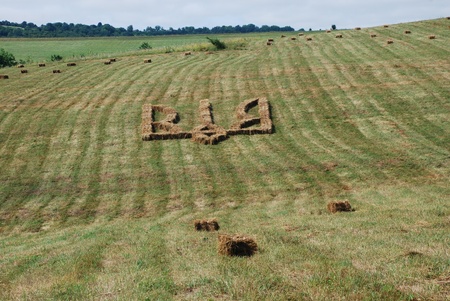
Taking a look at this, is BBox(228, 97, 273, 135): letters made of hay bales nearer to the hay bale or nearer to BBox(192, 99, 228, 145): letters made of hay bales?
BBox(192, 99, 228, 145): letters made of hay bales

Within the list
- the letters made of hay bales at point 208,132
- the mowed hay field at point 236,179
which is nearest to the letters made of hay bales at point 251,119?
the mowed hay field at point 236,179

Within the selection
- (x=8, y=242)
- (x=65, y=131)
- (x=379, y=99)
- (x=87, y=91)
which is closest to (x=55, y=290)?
(x=8, y=242)

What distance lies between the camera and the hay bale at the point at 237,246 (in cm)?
1175

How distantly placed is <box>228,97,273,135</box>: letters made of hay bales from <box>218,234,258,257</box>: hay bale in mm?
19530

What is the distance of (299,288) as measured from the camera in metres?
9.02

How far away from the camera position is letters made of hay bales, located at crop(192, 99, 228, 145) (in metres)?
29.9

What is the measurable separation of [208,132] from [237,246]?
19430mm

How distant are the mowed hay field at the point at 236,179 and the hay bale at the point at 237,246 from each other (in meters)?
0.38

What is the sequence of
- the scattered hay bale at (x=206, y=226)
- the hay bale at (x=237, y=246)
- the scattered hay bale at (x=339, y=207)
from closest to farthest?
the hay bale at (x=237, y=246) < the scattered hay bale at (x=206, y=226) < the scattered hay bale at (x=339, y=207)

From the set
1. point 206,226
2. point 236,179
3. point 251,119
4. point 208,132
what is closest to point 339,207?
point 206,226

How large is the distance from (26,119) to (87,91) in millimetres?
7803

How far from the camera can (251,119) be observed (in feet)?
107

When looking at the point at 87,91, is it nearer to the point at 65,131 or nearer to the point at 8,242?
the point at 65,131

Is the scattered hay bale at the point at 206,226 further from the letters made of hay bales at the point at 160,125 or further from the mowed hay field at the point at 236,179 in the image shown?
the letters made of hay bales at the point at 160,125
